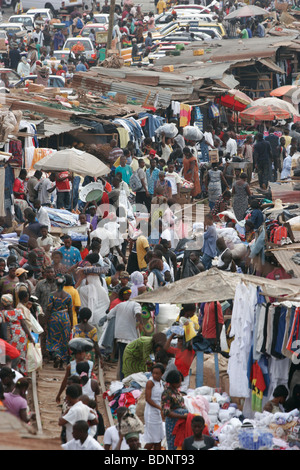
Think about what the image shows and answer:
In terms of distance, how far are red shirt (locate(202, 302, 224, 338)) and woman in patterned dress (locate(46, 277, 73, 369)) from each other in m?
1.75

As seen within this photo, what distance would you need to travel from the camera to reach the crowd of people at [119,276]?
421 inches

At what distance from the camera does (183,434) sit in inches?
417

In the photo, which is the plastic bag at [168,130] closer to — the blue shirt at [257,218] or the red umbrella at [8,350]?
the blue shirt at [257,218]

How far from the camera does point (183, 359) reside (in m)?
12.4

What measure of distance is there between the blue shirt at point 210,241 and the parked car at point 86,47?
71.5 ft

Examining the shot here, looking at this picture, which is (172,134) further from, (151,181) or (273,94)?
(273,94)

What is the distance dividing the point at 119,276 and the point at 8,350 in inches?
99.1

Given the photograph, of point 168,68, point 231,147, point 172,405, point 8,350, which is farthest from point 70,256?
point 168,68

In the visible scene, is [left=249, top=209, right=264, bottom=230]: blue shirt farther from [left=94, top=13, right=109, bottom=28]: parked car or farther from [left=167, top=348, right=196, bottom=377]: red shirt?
[left=94, top=13, right=109, bottom=28]: parked car

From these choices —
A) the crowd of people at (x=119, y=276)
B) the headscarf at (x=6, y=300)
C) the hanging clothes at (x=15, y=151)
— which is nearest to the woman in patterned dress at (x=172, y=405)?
the crowd of people at (x=119, y=276)

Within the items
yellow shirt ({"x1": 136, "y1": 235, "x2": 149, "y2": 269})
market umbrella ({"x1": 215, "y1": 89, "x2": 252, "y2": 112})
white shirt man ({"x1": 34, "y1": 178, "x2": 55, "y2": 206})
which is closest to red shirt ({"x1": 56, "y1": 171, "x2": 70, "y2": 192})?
white shirt man ({"x1": 34, "y1": 178, "x2": 55, "y2": 206})

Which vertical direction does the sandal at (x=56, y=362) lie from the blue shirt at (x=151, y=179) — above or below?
below

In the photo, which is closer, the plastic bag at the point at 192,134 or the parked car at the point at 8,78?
the plastic bag at the point at 192,134

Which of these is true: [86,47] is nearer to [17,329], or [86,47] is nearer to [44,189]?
[44,189]
